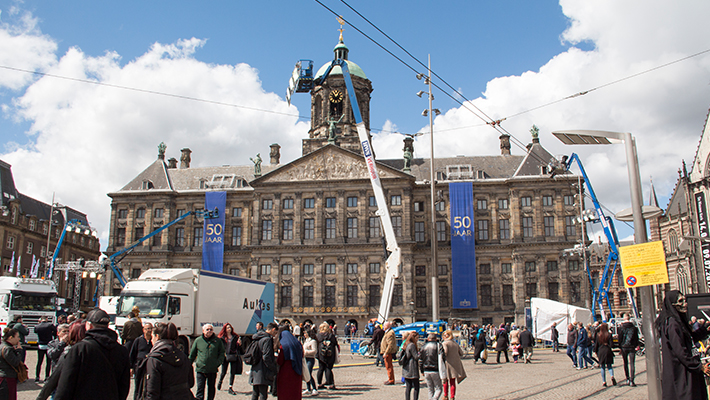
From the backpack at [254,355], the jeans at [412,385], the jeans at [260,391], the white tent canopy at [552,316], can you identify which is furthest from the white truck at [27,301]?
the white tent canopy at [552,316]

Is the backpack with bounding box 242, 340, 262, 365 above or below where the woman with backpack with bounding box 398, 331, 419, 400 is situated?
above

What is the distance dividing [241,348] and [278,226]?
127ft

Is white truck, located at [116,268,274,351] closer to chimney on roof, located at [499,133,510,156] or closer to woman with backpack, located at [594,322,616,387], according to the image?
woman with backpack, located at [594,322,616,387]

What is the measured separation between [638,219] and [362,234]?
41.9 meters

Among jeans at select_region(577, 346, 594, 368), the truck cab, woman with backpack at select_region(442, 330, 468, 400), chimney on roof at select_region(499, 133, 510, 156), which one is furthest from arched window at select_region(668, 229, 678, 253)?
woman with backpack at select_region(442, 330, 468, 400)

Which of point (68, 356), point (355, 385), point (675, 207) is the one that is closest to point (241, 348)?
point (355, 385)

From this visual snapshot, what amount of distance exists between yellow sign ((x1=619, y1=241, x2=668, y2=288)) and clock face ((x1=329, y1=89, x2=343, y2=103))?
A: 4886cm

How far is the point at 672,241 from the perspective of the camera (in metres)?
63.1

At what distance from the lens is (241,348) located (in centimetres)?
1475

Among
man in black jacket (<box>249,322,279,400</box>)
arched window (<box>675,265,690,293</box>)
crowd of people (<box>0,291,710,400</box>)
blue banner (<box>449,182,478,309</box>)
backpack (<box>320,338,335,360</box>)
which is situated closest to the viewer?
crowd of people (<box>0,291,710,400</box>)

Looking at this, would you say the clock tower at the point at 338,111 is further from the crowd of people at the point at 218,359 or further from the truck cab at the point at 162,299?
the crowd of people at the point at 218,359

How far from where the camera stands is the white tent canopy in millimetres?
33125

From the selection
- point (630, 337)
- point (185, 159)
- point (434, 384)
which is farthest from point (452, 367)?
point (185, 159)

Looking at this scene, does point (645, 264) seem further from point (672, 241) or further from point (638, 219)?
point (672, 241)
